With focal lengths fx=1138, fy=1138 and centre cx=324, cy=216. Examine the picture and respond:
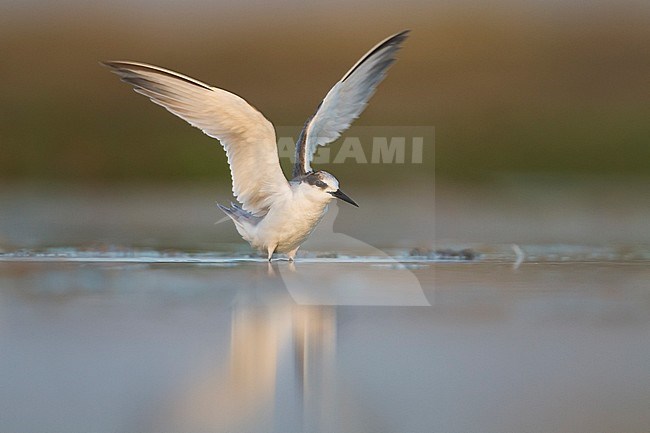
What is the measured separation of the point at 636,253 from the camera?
6836 mm

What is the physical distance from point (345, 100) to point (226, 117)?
94cm

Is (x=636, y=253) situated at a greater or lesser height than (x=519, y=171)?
lesser

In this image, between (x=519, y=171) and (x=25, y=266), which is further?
(x=519, y=171)

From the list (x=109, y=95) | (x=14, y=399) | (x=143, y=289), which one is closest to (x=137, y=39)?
(x=109, y=95)

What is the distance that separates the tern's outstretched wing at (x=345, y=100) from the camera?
6520 mm

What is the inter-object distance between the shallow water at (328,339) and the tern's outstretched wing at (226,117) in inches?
20.5

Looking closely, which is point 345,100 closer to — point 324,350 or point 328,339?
point 328,339

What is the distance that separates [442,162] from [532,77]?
9.12 feet

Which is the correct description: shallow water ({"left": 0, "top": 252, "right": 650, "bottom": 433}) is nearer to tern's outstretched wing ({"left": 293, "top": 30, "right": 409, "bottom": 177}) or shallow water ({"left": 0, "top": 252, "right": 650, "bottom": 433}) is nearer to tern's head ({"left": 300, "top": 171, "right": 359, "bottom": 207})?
tern's head ({"left": 300, "top": 171, "right": 359, "bottom": 207})

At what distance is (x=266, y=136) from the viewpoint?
6133 mm

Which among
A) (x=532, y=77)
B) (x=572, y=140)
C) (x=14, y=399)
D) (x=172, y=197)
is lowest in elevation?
(x=14, y=399)

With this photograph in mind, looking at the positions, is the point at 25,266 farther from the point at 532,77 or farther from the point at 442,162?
the point at 532,77

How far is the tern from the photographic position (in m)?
5.98

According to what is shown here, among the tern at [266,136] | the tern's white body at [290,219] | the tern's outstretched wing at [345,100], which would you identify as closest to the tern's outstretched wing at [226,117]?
the tern at [266,136]
